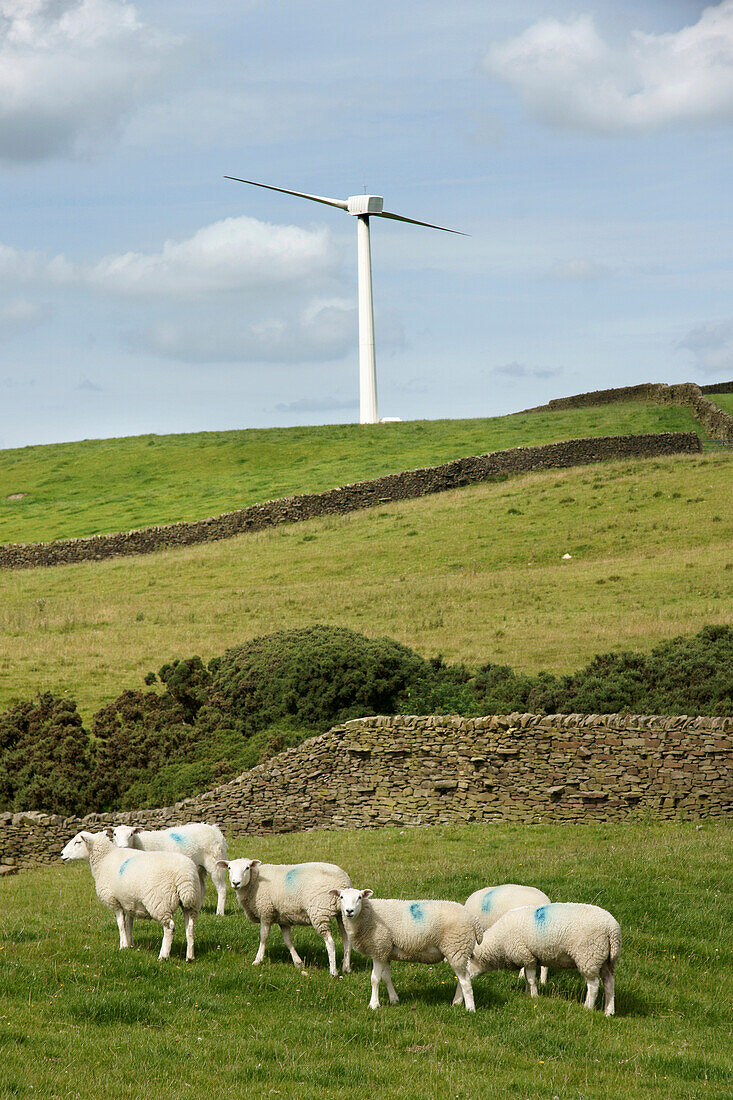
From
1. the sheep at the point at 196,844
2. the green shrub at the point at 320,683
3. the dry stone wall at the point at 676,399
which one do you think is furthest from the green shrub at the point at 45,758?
the dry stone wall at the point at 676,399

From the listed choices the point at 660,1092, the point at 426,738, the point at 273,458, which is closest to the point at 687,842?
the point at 426,738

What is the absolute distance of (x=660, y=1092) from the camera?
769cm

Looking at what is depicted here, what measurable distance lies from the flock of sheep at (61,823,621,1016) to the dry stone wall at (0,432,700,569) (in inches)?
1465

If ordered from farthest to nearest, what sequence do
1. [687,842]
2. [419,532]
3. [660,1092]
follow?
1. [419,532]
2. [687,842]
3. [660,1092]

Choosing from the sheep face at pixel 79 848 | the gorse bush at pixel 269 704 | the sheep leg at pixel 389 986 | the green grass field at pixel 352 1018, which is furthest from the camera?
the gorse bush at pixel 269 704

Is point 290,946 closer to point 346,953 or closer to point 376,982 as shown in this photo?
point 346,953

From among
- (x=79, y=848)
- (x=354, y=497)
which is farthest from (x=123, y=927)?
(x=354, y=497)

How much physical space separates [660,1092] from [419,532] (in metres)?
36.8

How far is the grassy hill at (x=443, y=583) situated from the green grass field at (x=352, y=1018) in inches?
543

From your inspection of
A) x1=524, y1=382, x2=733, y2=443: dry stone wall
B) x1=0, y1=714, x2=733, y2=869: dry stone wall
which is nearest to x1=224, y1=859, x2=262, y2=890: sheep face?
x1=0, y1=714, x2=733, y2=869: dry stone wall

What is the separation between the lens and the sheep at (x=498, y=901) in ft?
34.9

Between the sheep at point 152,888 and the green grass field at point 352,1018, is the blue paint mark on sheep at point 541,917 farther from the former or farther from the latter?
the sheep at point 152,888

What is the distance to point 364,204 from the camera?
71562mm

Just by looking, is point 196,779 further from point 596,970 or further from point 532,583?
point 532,583
